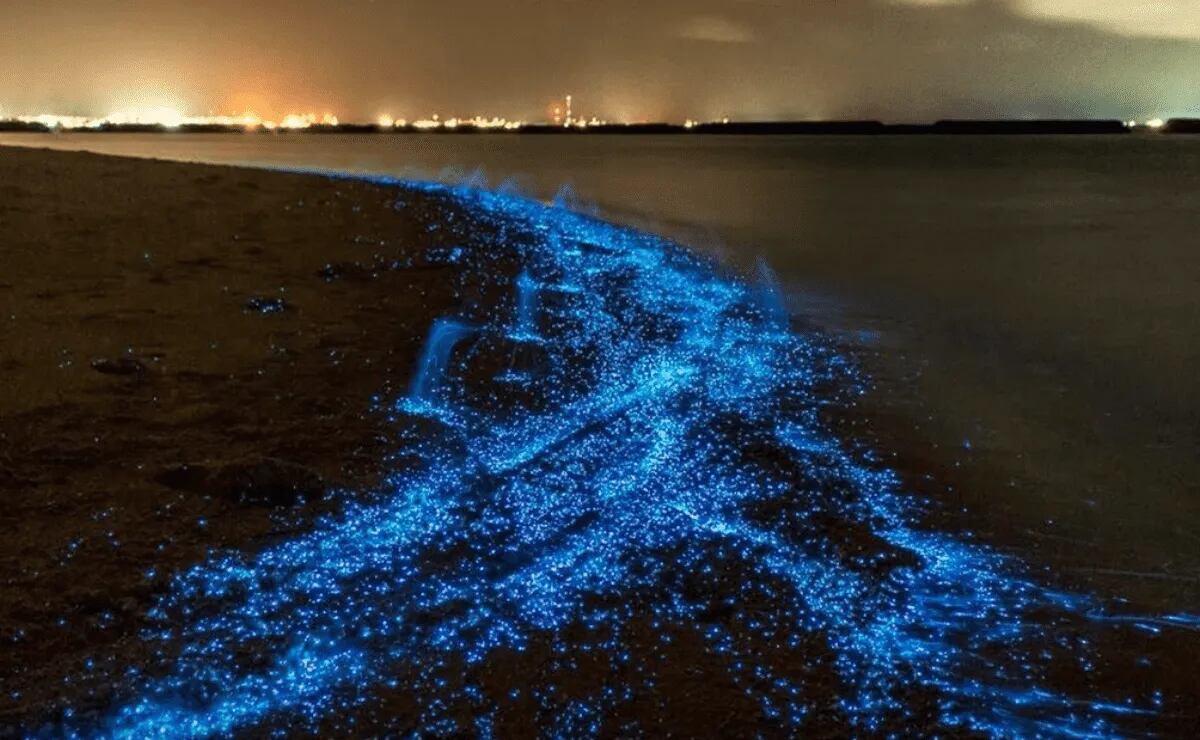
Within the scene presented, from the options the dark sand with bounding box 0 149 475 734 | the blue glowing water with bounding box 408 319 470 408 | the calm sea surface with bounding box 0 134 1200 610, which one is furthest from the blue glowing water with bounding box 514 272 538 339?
the calm sea surface with bounding box 0 134 1200 610

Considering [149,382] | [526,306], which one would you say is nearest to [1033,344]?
[526,306]

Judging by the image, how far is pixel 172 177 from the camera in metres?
15.8

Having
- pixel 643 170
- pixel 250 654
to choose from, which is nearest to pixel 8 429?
pixel 250 654

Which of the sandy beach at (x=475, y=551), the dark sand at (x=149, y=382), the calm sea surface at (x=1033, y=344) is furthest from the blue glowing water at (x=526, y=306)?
the calm sea surface at (x=1033, y=344)

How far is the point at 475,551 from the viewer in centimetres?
394

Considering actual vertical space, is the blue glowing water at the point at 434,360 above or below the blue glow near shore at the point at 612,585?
above

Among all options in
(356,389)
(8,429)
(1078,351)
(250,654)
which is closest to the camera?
(250,654)

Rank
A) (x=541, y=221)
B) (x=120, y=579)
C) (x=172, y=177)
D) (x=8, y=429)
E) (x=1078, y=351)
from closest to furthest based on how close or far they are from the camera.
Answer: (x=120, y=579) → (x=8, y=429) → (x=1078, y=351) → (x=172, y=177) → (x=541, y=221)

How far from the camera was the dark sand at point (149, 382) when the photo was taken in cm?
340

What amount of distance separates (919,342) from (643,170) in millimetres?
46249

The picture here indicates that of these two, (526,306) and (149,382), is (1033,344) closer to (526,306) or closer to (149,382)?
(526,306)

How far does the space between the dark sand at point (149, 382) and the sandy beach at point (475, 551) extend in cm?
2

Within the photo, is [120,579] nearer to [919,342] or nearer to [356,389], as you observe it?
[356,389]

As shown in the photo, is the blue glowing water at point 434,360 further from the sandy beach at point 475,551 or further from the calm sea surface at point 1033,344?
the calm sea surface at point 1033,344
